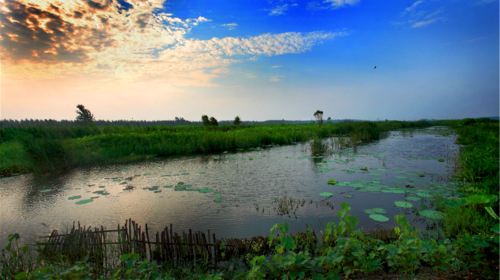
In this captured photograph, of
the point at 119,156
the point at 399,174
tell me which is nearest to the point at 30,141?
the point at 119,156

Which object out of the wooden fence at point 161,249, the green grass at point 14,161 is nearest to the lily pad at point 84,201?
the wooden fence at point 161,249

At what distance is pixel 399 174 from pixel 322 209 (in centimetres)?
544

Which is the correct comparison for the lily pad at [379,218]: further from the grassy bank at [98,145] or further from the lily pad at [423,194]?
the grassy bank at [98,145]

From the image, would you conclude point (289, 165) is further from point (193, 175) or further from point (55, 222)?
point (55, 222)

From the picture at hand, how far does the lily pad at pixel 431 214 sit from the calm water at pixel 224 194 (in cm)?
16

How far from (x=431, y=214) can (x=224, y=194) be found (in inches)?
230

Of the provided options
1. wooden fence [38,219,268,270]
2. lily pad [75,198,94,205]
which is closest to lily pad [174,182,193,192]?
lily pad [75,198,94,205]

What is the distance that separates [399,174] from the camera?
10.7m

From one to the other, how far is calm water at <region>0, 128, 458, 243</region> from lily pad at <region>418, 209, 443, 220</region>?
16 cm

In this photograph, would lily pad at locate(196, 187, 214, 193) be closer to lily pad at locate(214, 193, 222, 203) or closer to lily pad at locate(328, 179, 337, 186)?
lily pad at locate(214, 193, 222, 203)

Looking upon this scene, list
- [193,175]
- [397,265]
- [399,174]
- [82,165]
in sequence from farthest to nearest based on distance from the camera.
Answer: [82,165], [193,175], [399,174], [397,265]

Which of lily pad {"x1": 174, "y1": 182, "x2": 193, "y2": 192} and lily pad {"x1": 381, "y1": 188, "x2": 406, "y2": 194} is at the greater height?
lily pad {"x1": 381, "y1": 188, "x2": 406, "y2": 194}

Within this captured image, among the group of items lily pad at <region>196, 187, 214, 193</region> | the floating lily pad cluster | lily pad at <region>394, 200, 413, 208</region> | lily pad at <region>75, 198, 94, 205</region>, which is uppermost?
lily pad at <region>394, 200, 413, 208</region>

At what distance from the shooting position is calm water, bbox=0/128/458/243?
6.75m
